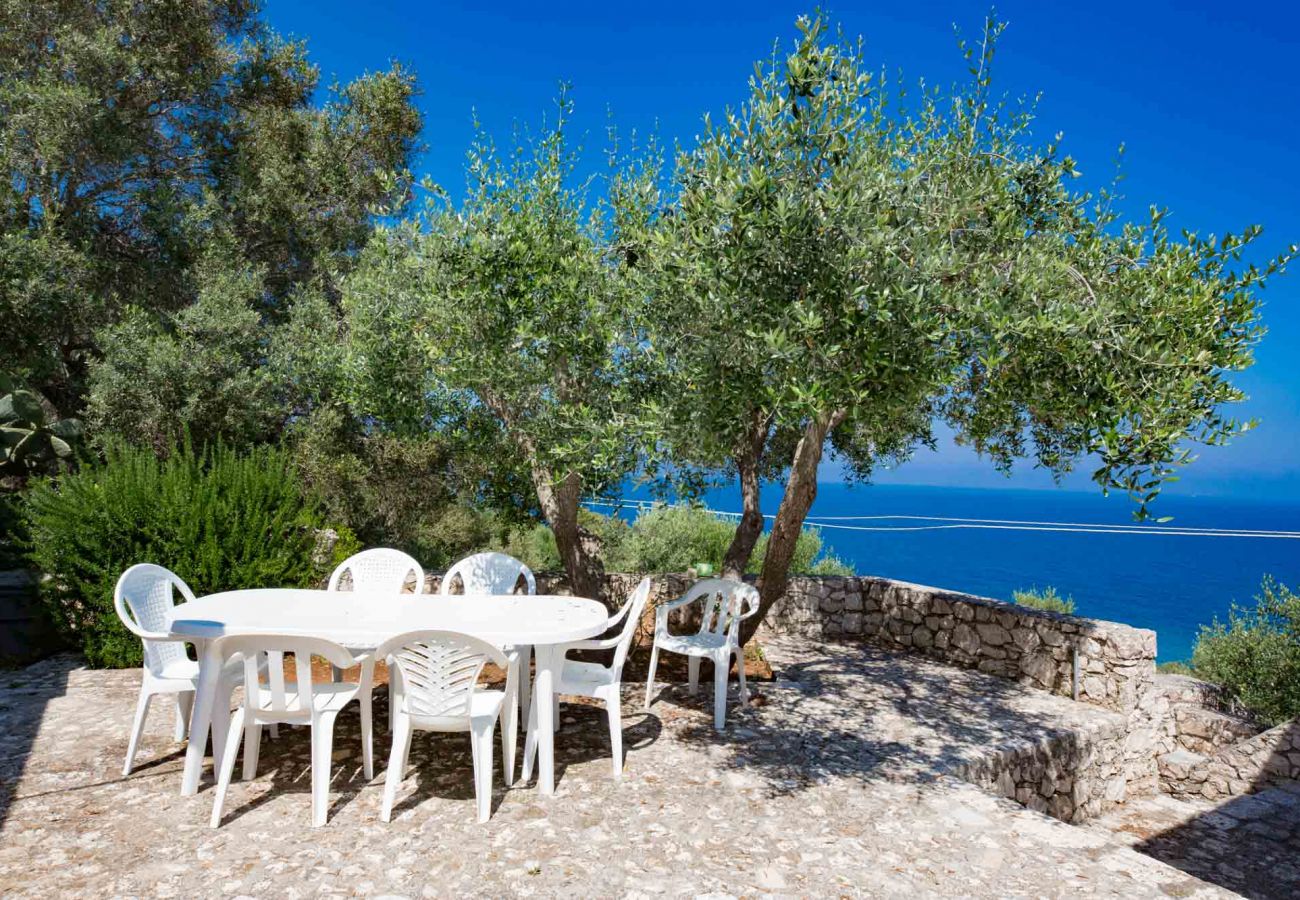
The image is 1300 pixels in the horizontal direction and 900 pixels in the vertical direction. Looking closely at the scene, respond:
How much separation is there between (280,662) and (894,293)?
3.50 meters

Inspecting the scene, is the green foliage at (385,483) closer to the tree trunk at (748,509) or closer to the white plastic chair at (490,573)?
the white plastic chair at (490,573)

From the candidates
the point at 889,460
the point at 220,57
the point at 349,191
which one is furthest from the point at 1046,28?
the point at 220,57

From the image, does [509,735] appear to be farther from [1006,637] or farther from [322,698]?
[1006,637]

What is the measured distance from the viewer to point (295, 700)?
153 inches

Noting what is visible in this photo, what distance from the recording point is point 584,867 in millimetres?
3361

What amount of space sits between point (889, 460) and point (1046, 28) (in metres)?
6.40

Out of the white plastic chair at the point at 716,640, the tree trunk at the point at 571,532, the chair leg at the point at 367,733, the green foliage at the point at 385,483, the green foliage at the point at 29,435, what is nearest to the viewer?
the chair leg at the point at 367,733

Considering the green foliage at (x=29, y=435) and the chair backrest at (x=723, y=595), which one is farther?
the green foliage at (x=29, y=435)

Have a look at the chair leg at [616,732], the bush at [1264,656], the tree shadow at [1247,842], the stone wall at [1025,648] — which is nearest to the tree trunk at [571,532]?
the stone wall at [1025,648]

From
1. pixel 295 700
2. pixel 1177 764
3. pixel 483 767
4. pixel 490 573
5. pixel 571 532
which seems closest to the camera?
pixel 483 767

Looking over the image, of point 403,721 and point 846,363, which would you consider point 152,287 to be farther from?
point 846,363

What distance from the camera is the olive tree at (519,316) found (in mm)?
5207

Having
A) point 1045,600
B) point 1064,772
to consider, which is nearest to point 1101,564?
point 1045,600

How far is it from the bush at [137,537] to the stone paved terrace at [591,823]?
126cm
